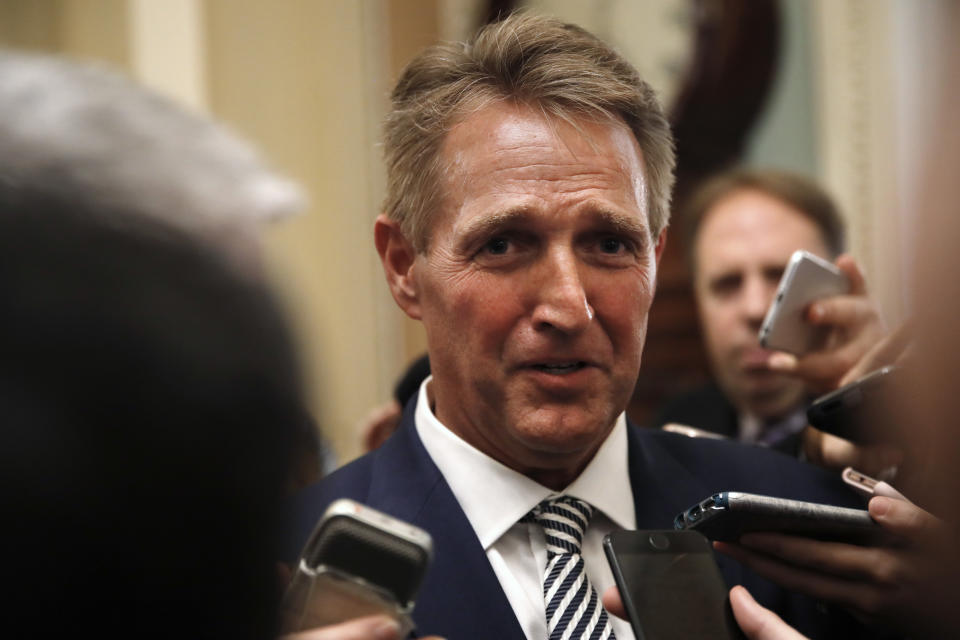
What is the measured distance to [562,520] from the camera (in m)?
1.68

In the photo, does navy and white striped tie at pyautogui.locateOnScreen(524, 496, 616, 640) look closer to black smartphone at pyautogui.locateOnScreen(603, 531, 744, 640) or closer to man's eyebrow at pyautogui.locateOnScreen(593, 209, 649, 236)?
black smartphone at pyautogui.locateOnScreen(603, 531, 744, 640)

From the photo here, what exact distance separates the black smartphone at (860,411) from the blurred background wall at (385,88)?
2167 mm

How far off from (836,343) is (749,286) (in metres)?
1.00

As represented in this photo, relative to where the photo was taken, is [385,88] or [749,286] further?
[385,88]

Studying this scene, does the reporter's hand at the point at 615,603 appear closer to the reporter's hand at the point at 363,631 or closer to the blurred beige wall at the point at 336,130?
the reporter's hand at the point at 363,631

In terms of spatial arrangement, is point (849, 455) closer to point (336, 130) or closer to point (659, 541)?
point (659, 541)

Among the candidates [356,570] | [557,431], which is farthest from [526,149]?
[356,570]

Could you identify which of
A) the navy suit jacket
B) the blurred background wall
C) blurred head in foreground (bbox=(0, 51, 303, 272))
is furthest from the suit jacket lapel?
the blurred background wall

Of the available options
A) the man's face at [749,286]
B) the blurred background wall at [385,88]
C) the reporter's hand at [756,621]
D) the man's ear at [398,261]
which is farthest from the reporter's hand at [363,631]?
the blurred background wall at [385,88]

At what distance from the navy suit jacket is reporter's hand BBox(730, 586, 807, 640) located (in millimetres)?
297

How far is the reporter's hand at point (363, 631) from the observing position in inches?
35.0

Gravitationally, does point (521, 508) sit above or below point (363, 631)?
below

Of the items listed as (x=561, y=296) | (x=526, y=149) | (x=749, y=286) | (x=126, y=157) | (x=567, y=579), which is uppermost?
(x=126, y=157)

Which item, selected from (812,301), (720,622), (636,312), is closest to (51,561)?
(720,622)
